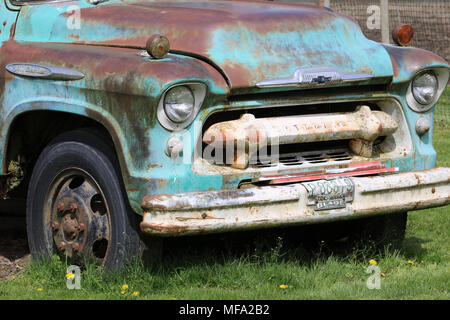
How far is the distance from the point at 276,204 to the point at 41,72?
1453 mm

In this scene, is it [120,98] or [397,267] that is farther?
[397,267]

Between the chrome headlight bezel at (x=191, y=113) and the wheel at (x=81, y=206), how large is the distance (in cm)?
40

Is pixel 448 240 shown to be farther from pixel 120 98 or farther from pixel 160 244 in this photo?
pixel 120 98

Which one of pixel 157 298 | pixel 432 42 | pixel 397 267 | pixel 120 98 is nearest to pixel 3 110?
pixel 120 98

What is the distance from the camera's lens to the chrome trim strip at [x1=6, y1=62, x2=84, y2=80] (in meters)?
4.53

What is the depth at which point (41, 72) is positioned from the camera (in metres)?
4.70

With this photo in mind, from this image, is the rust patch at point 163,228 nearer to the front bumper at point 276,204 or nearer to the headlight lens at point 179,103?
the front bumper at point 276,204

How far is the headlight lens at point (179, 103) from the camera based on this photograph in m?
4.23

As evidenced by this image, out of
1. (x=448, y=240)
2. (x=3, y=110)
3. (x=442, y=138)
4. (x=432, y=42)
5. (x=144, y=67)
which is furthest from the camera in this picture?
Answer: (x=432, y=42)

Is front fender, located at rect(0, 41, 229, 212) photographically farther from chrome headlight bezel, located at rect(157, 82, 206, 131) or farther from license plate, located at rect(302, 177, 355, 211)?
→ license plate, located at rect(302, 177, 355, 211)

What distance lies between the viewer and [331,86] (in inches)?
182

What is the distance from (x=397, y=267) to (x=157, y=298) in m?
1.48

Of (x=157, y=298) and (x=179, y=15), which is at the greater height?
(x=179, y=15)

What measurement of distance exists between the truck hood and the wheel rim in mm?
779
